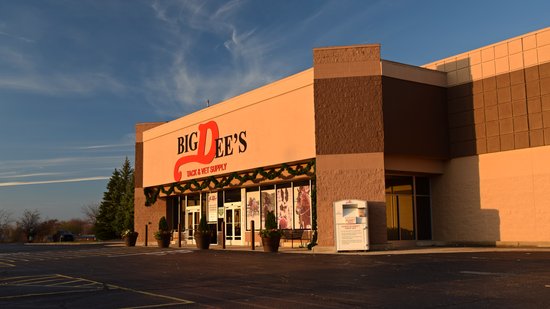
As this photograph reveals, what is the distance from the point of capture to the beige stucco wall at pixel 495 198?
23.8 metres

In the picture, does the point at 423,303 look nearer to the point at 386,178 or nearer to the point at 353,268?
the point at 353,268

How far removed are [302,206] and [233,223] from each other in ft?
22.2

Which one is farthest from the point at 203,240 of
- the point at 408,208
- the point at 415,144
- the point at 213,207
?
the point at 415,144

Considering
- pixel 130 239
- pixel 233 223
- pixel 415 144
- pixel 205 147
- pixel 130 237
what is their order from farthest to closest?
pixel 130 239, pixel 130 237, pixel 205 147, pixel 233 223, pixel 415 144

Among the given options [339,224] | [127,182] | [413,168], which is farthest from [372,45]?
[127,182]

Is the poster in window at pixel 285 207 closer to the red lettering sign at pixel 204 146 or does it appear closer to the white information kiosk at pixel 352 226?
the red lettering sign at pixel 204 146

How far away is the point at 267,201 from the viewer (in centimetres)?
3177

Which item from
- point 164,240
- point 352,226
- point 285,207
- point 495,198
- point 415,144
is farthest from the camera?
point 164,240

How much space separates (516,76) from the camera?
976 inches

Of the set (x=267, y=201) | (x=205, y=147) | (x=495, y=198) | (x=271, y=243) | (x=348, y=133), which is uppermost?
(x=205, y=147)

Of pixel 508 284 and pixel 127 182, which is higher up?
pixel 127 182

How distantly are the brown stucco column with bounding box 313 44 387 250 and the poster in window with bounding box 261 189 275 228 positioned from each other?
6.56 meters

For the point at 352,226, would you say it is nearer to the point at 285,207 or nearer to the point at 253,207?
the point at 285,207

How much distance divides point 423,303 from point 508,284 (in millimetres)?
2861
